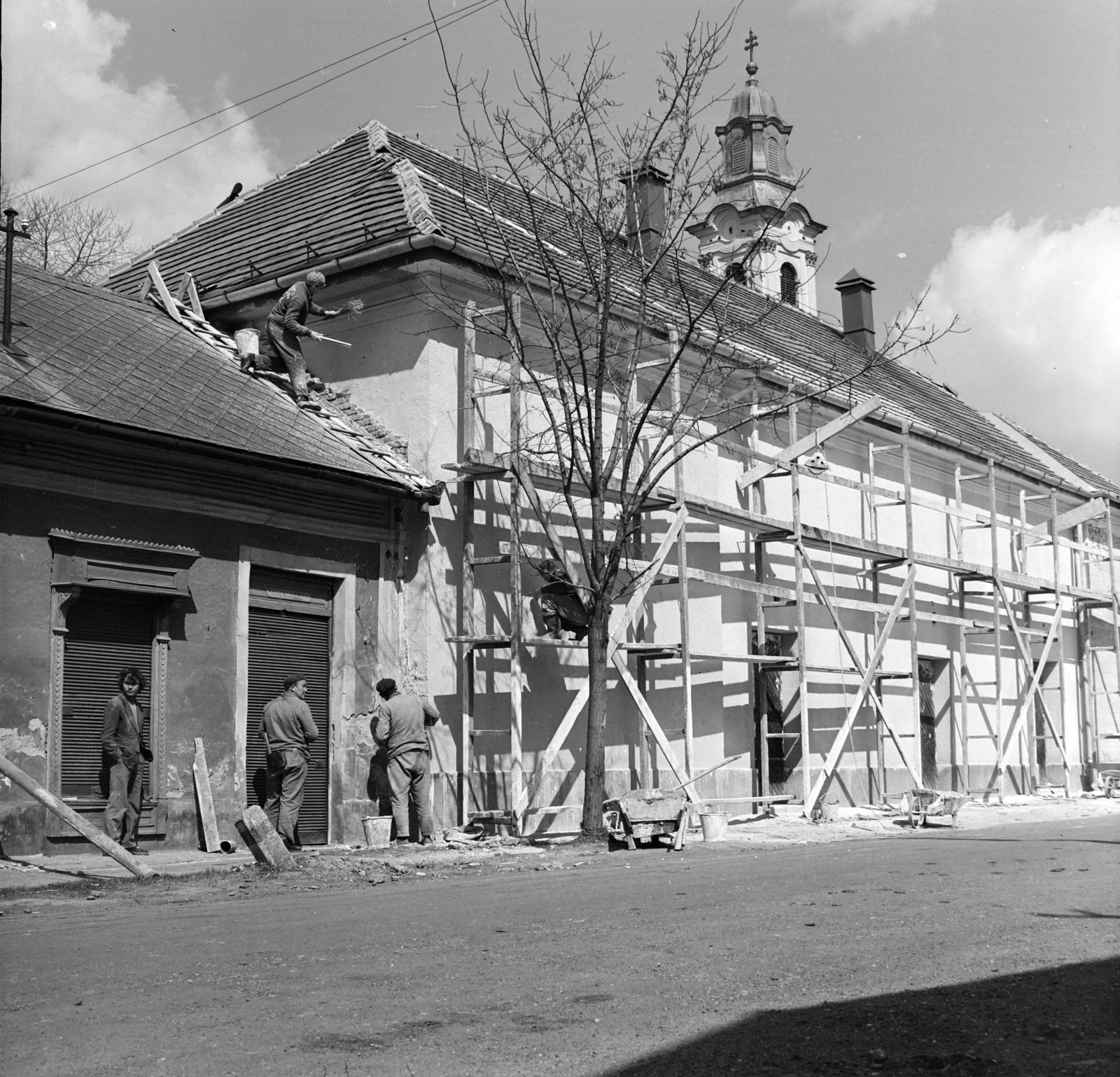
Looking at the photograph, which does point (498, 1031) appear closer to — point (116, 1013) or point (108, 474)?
point (116, 1013)

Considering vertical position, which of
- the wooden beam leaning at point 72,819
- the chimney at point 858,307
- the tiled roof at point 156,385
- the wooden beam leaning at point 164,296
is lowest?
the wooden beam leaning at point 72,819

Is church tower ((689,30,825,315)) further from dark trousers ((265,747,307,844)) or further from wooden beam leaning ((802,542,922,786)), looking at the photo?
dark trousers ((265,747,307,844))

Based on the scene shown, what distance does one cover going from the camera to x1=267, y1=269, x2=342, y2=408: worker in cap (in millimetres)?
16000

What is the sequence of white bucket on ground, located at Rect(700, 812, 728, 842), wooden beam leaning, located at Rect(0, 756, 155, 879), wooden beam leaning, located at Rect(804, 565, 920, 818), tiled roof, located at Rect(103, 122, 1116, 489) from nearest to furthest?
wooden beam leaning, located at Rect(0, 756, 155, 879)
white bucket on ground, located at Rect(700, 812, 728, 842)
tiled roof, located at Rect(103, 122, 1116, 489)
wooden beam leaning, located at Rect(804, 565, 920, 818)

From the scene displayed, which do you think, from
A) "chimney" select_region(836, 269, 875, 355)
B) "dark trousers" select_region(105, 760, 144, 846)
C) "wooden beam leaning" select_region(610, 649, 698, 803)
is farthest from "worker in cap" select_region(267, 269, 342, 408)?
"chimney" select_region(836, 269, 875, 355)

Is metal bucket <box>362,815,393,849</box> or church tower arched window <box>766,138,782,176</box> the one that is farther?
church tower arched window <box>766,138,782,176</box>

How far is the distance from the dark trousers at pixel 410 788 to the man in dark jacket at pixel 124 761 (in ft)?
8.73

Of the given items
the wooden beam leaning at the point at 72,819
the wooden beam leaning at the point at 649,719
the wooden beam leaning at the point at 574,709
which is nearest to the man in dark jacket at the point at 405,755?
the wooden beam leaning at the point at 574,709

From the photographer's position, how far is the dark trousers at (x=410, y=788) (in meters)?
14.0

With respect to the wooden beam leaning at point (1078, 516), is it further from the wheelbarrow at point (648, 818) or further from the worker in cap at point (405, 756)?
the worker in cap at point (405, 756)

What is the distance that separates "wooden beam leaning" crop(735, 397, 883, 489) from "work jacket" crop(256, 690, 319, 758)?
8633 mm

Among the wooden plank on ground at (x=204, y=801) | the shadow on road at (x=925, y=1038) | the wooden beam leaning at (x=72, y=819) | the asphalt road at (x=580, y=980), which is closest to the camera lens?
the shadow on road at (x=925, y=1038)

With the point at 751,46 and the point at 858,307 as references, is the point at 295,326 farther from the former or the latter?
the point at 858,307

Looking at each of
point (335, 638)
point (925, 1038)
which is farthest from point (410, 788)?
point (925, 1038)
